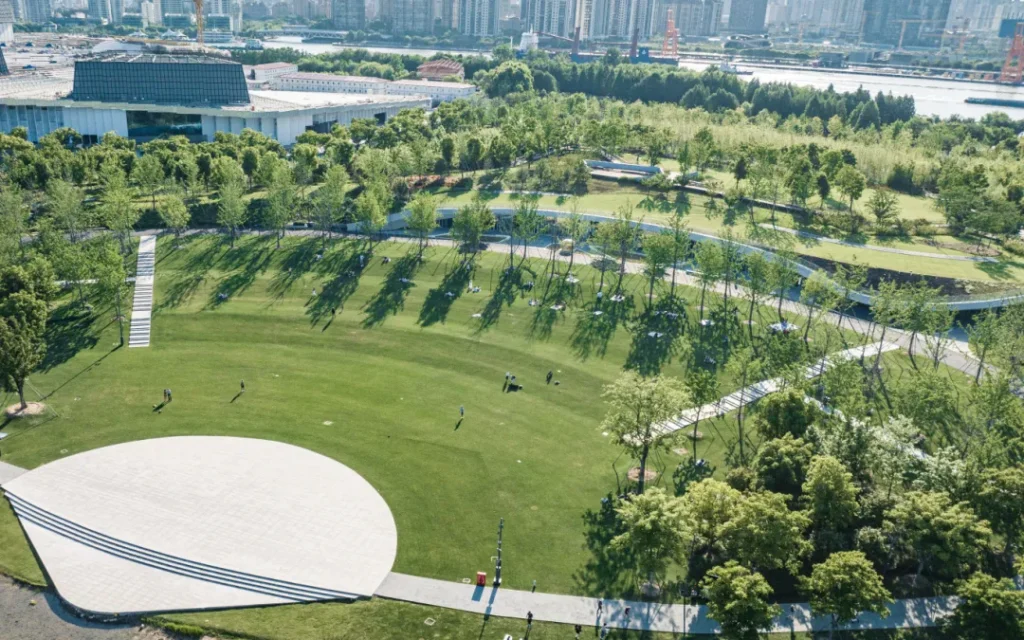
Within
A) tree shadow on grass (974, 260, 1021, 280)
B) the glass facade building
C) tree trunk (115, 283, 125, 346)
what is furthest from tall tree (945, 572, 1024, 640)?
the glass facade building

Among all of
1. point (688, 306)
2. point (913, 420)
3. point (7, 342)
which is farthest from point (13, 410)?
point (913, 420)

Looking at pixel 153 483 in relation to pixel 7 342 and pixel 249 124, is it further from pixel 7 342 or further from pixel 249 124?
pixel 249 124

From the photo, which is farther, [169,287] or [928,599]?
[169,287]

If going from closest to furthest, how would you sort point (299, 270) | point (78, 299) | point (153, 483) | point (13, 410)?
point (153, 483) < point (13, 410) < point (78, 299) < point (299, 270)

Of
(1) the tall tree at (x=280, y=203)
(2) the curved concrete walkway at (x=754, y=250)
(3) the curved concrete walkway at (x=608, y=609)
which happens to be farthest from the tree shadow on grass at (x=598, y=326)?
(1) the tall tree at (x=280, y=203)

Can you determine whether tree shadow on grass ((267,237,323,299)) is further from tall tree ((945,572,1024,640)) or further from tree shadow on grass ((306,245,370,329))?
tall tree ((945,572,1024,640))

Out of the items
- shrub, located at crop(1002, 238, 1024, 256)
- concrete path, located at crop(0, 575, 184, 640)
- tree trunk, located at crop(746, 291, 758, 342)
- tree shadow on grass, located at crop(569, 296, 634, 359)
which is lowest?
concrete path, located at crop(0, 575, 184, 640)
